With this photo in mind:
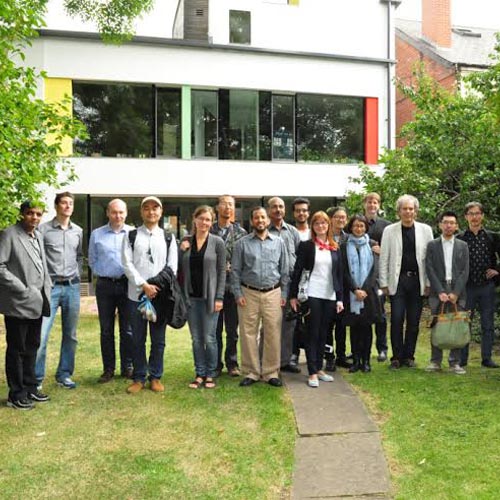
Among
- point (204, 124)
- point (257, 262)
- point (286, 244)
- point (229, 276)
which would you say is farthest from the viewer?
point (204, 124)

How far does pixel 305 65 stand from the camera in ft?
59.1

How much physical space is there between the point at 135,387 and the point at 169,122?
12629 mm

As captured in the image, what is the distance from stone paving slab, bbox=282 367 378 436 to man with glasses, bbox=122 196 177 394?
57.2 inches

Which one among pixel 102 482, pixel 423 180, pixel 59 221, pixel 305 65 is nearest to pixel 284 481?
pixel 102 482

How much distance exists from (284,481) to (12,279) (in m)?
2.97

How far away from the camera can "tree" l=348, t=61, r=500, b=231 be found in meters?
9.91

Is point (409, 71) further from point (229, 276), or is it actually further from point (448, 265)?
point (229, 276)

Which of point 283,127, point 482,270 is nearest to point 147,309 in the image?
point 482,270

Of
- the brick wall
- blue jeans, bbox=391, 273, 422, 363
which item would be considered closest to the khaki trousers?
blue jeans, bbox=391, 273, 422, 363

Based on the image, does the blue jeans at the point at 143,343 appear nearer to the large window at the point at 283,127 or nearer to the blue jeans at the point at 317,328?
the blue jeans at the point at 317,328

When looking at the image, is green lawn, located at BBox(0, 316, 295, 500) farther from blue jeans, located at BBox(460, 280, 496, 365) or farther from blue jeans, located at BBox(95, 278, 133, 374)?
blue jeans, located at BBox(460, 280, 496, 365)

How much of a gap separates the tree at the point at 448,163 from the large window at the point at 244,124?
682 cm

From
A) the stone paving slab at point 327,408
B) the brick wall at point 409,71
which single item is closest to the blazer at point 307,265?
the stone paving slab at point 327,408

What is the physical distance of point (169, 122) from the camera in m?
17.4
